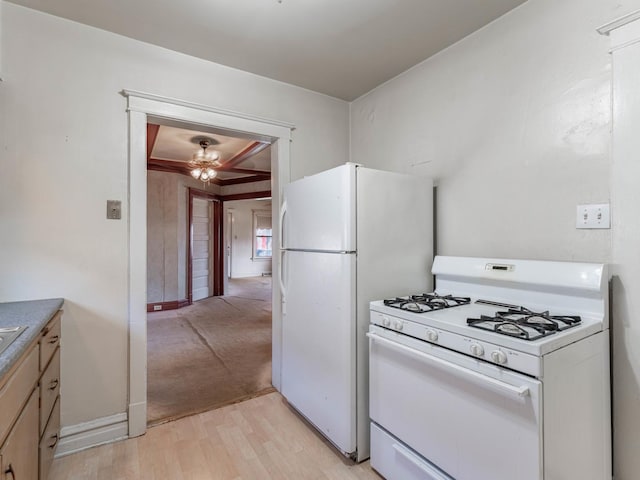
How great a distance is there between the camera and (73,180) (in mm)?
1948

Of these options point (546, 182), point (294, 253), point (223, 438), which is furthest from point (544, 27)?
point (223, 438)

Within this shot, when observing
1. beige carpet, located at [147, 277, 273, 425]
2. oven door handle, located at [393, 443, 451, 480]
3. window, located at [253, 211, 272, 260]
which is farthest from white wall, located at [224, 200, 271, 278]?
oven door handle, located at [393, 443, 451, 480]

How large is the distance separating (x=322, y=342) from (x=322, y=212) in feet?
2.59

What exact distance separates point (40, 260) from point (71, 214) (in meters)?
0.30

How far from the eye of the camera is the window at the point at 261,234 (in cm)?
1051

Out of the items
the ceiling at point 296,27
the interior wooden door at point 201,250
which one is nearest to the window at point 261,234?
the interior wooden door at point 201,250

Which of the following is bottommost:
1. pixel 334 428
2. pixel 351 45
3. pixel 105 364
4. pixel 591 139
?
pixel 334 428

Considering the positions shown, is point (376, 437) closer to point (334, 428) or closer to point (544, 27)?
point (334, 428)

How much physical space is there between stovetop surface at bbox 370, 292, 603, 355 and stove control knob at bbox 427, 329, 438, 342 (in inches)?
0.9

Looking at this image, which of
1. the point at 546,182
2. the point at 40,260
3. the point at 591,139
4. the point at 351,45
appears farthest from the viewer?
the point at 351,45

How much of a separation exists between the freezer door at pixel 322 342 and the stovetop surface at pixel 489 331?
243 mm

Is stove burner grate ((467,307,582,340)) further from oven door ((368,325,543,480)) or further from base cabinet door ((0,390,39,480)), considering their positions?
base cabinet door ((0,390,39,480))

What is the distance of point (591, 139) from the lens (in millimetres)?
1551

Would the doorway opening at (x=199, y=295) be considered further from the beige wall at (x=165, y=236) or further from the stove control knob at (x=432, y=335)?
the stove control knob at (x=432, y=335)
